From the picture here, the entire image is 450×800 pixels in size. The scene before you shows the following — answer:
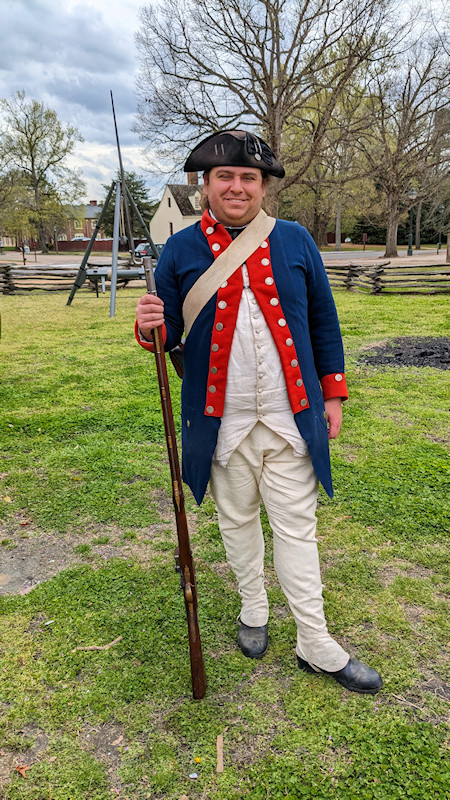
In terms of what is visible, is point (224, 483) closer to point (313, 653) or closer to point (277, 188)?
point (313, 653)

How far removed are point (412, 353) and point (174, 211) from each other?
54.3 m

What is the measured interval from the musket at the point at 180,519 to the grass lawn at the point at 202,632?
0.79ft

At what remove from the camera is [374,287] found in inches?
655

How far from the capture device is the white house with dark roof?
2265 inches

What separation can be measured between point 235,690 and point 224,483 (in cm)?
95

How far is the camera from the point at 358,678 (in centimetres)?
251

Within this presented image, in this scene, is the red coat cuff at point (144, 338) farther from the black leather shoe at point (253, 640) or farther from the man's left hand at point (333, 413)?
the black leather shoe at point (253, 640)

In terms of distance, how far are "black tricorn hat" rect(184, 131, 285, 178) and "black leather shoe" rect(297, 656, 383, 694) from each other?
7.29 ft

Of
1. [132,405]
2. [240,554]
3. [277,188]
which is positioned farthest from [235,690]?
[277,188]

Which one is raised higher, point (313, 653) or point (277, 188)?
point (277, 188)

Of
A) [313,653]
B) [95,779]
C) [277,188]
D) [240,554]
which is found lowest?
[95,779]

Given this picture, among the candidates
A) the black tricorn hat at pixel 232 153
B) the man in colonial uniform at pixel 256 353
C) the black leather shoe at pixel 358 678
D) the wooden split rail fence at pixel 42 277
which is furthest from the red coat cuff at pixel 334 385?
the wooden split rail fence at pixel 42 277

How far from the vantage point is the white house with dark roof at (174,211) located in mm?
57531

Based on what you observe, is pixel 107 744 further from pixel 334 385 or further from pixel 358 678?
pixel 334 385
